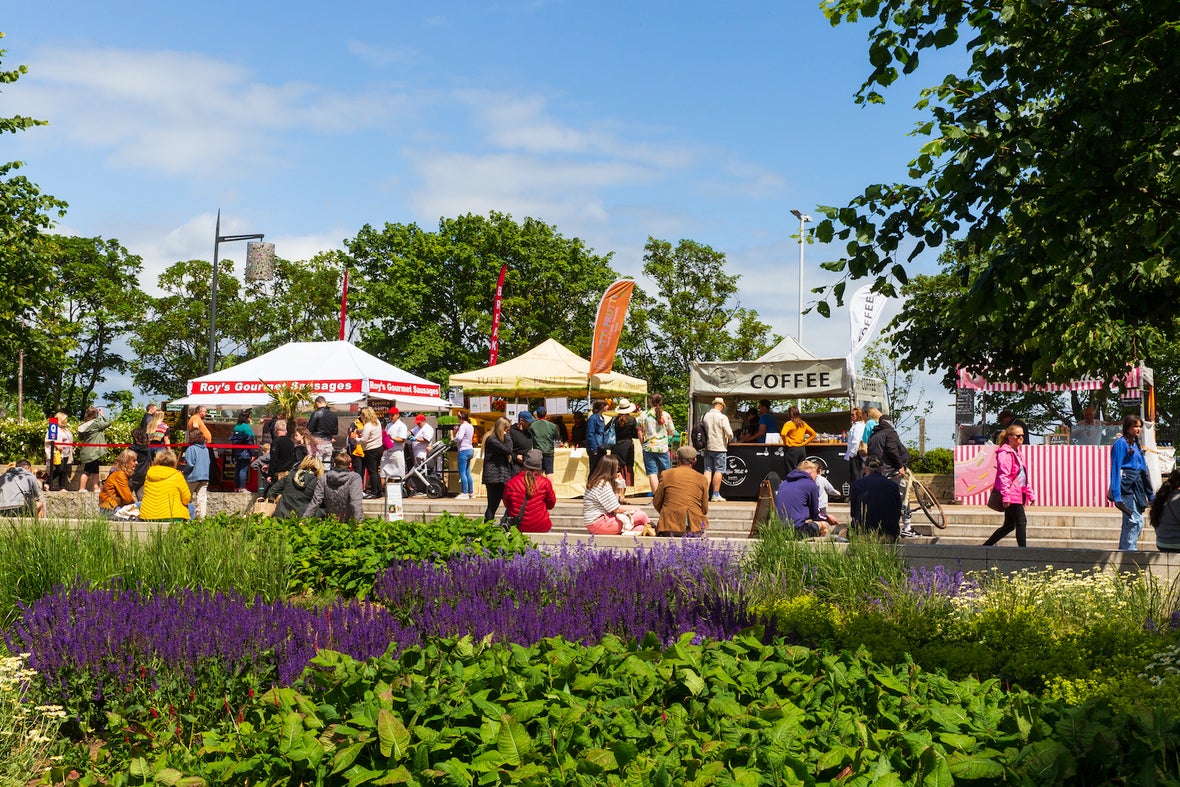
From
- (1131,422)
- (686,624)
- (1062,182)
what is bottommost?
(686,624)

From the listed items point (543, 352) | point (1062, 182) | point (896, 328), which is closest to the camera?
point (1062, 182)

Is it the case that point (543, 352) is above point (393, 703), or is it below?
above

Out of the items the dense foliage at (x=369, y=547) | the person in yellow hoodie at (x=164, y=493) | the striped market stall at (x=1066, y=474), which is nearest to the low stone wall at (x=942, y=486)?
the striped market stall at (x=1066, y=474)

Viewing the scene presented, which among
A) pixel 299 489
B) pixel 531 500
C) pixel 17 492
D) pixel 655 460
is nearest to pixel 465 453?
pixel 655 460

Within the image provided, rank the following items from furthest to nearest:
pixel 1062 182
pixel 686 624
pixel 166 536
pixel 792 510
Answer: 1. pixel 792 510
2. pixel 166 536
3. pixel 1062 182
4. pixel 686 624

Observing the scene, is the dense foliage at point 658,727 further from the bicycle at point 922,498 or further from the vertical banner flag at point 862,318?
the vertical banner flag at point 862,318

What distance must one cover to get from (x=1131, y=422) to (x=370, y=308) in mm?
41971

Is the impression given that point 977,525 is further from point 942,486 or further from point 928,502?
point 942,486

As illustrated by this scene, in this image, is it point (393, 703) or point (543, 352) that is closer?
point (393, 703)

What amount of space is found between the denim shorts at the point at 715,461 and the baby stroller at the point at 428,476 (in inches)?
192

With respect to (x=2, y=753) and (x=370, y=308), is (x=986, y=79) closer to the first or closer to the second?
(x=2, y=753)

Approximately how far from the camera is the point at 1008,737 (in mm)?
3037

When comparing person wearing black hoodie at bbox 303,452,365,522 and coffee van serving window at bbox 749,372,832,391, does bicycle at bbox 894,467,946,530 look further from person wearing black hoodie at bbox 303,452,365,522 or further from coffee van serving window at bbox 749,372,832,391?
person wearing black hoodie at bbox 303,452,365,522

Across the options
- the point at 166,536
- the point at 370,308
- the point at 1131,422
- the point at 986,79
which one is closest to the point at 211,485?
the point at 166,536
